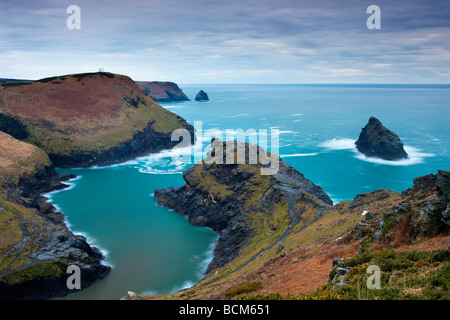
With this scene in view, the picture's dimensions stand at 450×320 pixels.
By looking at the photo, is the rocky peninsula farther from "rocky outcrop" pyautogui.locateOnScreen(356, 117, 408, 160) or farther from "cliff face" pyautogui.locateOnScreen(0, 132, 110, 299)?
"rocky outcrop" pyautogui.locateOnScreen(356, 117, 408, 160)

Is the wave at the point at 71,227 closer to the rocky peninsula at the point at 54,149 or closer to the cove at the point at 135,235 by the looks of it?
the cove at the point at 135,235

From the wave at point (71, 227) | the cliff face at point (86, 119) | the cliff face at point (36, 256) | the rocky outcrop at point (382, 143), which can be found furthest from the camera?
the cliff face at point (86, 119)

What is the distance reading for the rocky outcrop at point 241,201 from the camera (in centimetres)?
6719

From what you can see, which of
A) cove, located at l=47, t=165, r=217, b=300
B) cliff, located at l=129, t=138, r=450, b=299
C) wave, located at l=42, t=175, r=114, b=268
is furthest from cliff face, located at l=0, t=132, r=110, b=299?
cliff, located at l=129, t=138, r=450, b=299

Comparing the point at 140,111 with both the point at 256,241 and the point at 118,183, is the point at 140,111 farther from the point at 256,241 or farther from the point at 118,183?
the point at 256,241

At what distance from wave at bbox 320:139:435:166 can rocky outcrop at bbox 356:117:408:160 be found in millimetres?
2296

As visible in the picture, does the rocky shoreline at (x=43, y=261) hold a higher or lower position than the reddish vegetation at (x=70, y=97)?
lower

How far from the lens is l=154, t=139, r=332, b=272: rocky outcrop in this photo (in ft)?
220

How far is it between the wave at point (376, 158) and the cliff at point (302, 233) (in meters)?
59.8

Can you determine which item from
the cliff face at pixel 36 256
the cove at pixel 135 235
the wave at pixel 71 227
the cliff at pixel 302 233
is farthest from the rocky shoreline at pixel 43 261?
the cliff at pixel 302 233

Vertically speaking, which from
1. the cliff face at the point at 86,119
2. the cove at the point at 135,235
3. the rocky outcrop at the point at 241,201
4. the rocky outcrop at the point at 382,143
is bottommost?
the cove at the point at 135,235

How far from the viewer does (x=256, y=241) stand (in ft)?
208

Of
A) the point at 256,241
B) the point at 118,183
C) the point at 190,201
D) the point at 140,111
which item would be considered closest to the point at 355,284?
the point at 256,241
